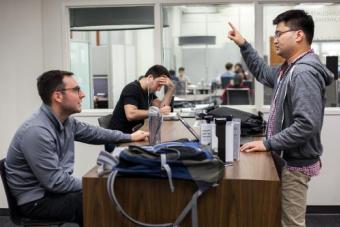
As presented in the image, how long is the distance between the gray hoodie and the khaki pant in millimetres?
61

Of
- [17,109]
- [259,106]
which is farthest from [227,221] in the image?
[17,109]

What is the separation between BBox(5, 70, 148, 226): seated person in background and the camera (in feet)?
6.99

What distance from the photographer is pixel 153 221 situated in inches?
67.5

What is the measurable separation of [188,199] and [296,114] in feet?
2.14

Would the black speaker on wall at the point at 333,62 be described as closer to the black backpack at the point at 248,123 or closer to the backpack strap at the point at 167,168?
the black backpack at the point at 248,123

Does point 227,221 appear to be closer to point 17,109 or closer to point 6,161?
point 6,161

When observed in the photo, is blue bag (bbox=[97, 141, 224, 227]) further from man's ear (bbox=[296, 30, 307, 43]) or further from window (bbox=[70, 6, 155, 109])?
window (bbox=[70, 6, 155, 109])

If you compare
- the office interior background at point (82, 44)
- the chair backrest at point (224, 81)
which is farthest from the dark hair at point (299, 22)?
the chair backrest at point (224, 81)

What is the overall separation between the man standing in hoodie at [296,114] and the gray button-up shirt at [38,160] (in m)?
0.89

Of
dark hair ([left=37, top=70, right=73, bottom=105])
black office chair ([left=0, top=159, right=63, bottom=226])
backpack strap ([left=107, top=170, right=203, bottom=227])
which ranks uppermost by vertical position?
dark hair ([left=37, top=70, right=73, bottom=105])

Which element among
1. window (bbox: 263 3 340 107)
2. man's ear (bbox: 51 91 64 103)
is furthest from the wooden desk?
window (bbox: 263 3 340 107)

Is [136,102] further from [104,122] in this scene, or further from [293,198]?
[293,198]

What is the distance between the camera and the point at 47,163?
2117 millimetres

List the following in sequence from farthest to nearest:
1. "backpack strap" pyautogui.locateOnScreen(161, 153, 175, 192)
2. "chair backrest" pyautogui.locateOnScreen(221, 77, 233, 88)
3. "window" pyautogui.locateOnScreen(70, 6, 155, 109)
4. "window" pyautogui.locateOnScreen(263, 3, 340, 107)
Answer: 1. "chair backrest" pyautogui.locateOnScreen(221, 77, 233, 88)
2. "window" pyautogui.locateOnScreen(70, 6, 155, 109)
3. "window" pyautogui.locateOnScreen(263, 3, 340, 107)
4. "backpack strap" pyautogui.locateOnScreen(161, 153, 175, 192)
